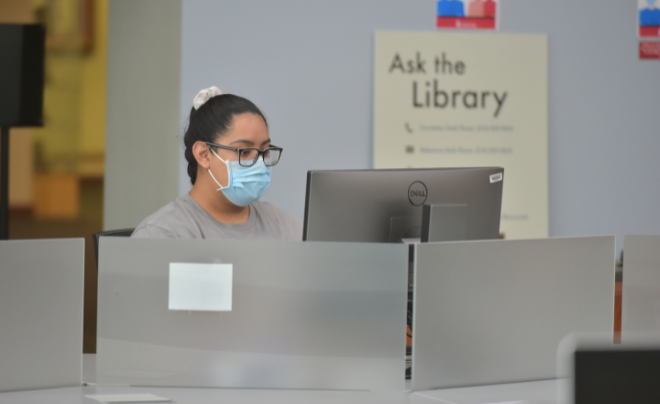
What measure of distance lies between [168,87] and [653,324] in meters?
2.39

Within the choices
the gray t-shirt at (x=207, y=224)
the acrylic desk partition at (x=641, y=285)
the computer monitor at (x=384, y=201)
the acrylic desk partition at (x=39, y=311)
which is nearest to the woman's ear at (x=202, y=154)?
the gray t-shirt at (x=207, y=224)

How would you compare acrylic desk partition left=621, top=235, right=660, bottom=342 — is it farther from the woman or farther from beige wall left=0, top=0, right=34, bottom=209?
beige wall left=0, top=0, right=34, bottom=209

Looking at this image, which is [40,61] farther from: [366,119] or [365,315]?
[365,315]

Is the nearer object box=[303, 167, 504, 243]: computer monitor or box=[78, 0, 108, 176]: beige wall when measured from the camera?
box=[303, 167, 504, 243]: computer monitor

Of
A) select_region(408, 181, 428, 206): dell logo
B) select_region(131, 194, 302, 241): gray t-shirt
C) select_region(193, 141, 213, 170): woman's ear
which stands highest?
select_region(193, 141, 213, 170): woman's ear

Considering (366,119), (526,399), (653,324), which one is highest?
(366,119)

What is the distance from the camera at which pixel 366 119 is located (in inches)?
126

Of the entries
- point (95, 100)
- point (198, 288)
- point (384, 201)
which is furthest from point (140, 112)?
point (198, 288)

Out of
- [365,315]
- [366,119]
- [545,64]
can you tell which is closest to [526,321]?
[365,315]

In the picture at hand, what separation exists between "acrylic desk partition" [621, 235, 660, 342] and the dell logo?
437 millimetres

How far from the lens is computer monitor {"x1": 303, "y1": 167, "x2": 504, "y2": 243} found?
4.81 feet

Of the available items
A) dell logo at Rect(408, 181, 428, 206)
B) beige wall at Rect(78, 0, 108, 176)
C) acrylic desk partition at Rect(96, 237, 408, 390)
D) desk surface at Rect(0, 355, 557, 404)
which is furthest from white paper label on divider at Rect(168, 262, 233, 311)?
Result: beige wall at Rect(78, 0, 108, 176)

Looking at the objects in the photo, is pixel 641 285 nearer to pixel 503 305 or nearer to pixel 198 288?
pixel 503 305

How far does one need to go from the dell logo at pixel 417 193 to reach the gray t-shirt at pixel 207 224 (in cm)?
69
